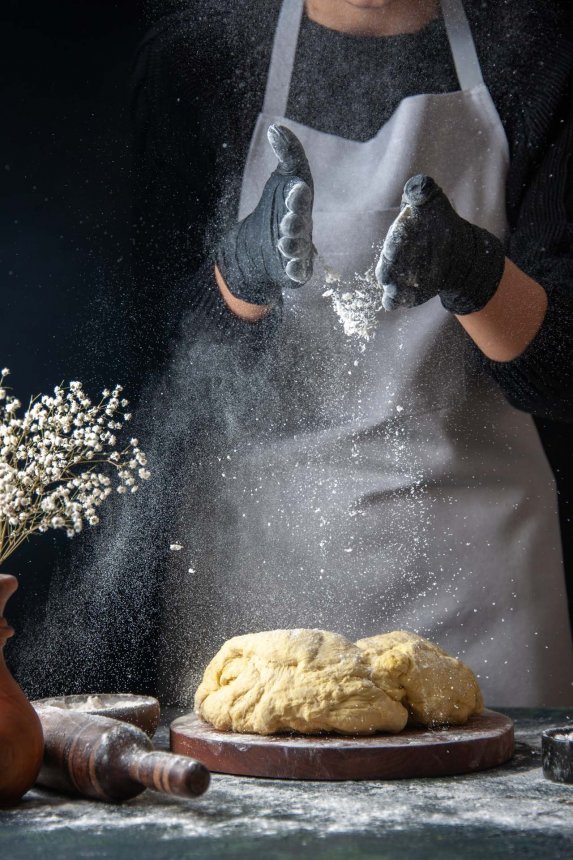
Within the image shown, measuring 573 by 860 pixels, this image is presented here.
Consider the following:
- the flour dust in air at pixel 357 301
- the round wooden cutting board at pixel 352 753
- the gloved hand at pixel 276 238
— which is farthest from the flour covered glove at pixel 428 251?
the round wooden cutting board at pixel 352 753

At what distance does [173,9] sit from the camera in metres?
1.87

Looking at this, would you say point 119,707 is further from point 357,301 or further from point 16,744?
point 357,301

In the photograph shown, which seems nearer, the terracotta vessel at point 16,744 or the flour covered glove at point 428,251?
the terracotta vessel at point 16,744

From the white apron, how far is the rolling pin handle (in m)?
0.92

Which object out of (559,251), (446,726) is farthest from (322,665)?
(559,251)

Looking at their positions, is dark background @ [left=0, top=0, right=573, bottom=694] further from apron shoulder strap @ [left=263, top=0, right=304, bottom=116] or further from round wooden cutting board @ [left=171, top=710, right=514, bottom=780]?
round wooden cutting board @ [left=171, top=710, right=514, bottom=780]

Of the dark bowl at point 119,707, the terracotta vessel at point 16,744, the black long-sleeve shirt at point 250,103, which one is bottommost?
the dark bowl at point 119,707

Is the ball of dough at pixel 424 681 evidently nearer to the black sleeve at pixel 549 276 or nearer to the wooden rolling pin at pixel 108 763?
the wooden rolling pin at pixel 108 763

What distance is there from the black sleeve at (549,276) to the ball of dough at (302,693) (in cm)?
77

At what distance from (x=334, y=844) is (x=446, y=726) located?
14.6 inches

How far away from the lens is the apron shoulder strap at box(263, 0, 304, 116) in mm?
1850

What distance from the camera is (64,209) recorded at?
1.73 m

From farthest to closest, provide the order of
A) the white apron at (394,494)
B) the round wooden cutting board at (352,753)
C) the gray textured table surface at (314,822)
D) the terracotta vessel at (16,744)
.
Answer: the white apron at (394,494), the round wooden cutting board at (352,753), the terracotta vessel at (16,744), the gray textured table surface at (314,822)

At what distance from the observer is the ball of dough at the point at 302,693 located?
100 centimetres
